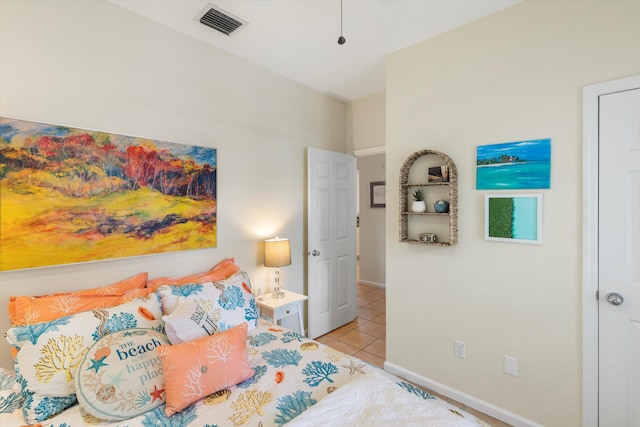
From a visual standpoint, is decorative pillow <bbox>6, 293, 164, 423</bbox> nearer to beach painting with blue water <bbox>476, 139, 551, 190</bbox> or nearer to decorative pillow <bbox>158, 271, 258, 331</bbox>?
decorative pillow <bbox>158, 271, 258, 331</bbox>

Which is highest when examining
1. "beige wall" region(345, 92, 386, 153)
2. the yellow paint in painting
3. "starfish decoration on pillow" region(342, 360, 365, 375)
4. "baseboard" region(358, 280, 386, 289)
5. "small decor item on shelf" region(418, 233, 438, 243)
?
"beige wall" region(345, 92, 386, 153)

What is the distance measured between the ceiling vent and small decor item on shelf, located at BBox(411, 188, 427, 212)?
1.82 meters

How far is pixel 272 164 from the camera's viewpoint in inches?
114

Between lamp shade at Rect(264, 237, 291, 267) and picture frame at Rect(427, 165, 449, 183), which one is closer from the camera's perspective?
picture frame at Rect(427, 165, 449, 183)

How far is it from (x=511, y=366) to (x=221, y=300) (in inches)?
77.5

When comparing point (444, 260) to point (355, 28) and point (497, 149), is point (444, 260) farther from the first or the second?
point (355, 28)

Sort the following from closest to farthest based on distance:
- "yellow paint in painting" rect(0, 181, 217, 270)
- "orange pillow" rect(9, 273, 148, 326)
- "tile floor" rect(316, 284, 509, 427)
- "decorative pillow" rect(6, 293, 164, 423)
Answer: "decorative pillow" rect(6, 293, 164, 423) → "orange pillow" rect(9, 273, 148, 326) → "yellow paint in painting" rect(0, 181, 217, 270) → "tile floor" rect(316, 284, 509, 427)

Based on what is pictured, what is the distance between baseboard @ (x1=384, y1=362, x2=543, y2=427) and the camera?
1.97 m

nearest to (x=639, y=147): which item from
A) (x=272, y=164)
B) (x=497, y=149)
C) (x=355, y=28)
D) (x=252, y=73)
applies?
(x=497, y=149)

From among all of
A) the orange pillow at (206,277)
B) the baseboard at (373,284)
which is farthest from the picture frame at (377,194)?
the orange pillow at (206,277)

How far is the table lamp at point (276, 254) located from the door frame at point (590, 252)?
82.5 inches

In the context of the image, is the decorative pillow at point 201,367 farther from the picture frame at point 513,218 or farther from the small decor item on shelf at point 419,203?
the picture frame at point 513,218

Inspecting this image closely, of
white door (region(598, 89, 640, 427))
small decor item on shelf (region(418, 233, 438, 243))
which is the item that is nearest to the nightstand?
small decor item on shelf (region(418, 233, 438, 243))

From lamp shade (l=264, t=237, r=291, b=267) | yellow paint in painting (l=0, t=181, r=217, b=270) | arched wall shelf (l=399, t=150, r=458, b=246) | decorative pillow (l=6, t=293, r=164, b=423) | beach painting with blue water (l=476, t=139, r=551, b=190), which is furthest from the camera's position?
lamp shade (l=264, t=237, r=291, b=267)
